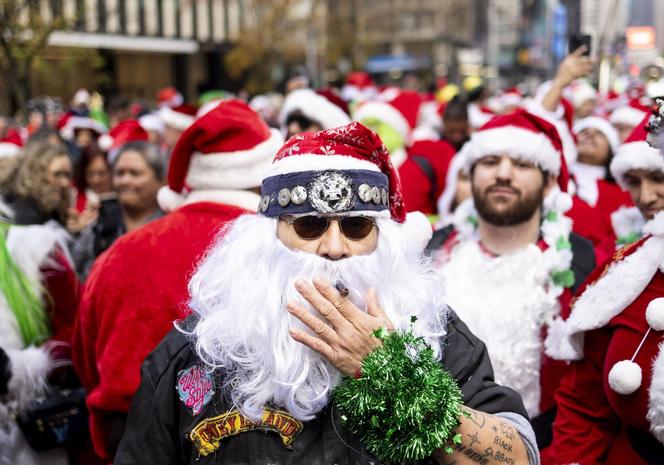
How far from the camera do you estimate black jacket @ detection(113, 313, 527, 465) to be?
8.06ft

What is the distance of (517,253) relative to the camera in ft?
14.2

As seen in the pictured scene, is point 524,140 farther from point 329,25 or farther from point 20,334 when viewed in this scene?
point 329,25

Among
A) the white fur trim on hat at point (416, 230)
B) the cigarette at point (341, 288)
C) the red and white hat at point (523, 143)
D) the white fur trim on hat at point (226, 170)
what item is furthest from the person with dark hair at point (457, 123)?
the cigarette at point (341, 288)

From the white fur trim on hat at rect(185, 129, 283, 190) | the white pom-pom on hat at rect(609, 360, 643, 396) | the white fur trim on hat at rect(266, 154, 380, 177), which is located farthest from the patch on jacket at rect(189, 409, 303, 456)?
the white fur trim on hat at rect(185, 129, 283, 190)

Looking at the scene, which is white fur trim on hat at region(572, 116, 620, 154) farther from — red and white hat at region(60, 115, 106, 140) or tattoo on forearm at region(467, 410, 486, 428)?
red and white hat at region(60, 115, 106, 140)

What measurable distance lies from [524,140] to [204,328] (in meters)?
2.52

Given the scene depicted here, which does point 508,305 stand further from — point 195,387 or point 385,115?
point 385,115

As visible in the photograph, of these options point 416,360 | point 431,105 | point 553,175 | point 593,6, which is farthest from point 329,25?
point 416,360

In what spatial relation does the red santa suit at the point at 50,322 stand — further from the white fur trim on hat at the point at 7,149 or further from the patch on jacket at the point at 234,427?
the white fur trim on hat at the point at 7,149

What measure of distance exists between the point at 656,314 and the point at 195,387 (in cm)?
152

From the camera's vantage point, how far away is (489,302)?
4.18 m

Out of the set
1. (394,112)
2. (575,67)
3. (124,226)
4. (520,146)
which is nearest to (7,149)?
(124,226)

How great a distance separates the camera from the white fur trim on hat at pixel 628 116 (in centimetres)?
802

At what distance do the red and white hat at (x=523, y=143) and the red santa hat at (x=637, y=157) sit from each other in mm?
395
